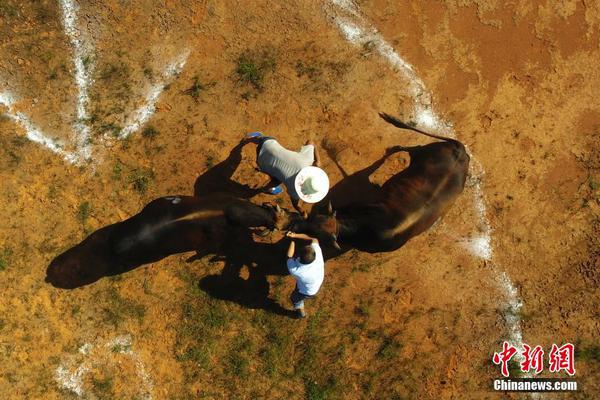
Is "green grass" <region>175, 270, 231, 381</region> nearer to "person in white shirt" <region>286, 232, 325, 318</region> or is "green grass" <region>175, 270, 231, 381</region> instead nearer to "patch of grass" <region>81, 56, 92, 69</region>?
"person in white shirt" <region>286, 232, 325, 318</region>

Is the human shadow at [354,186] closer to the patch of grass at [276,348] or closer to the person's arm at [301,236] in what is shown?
the person's arm at [301,236]

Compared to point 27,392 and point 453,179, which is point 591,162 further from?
point 27,392

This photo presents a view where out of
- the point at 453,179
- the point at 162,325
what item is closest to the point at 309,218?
the point at 453,179

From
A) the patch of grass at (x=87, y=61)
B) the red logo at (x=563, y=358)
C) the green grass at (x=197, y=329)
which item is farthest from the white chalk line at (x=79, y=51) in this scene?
the red logo at (x=563, y=358)

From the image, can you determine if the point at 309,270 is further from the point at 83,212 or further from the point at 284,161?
the point at 83,212

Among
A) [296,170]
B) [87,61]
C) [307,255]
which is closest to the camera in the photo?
[307,255]

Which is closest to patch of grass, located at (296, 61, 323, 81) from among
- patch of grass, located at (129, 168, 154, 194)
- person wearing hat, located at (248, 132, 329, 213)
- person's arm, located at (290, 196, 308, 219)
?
person wearing hat, located at (248, 132, 329, 213)

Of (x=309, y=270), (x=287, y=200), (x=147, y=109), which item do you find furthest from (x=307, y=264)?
(x=147, y=109)
